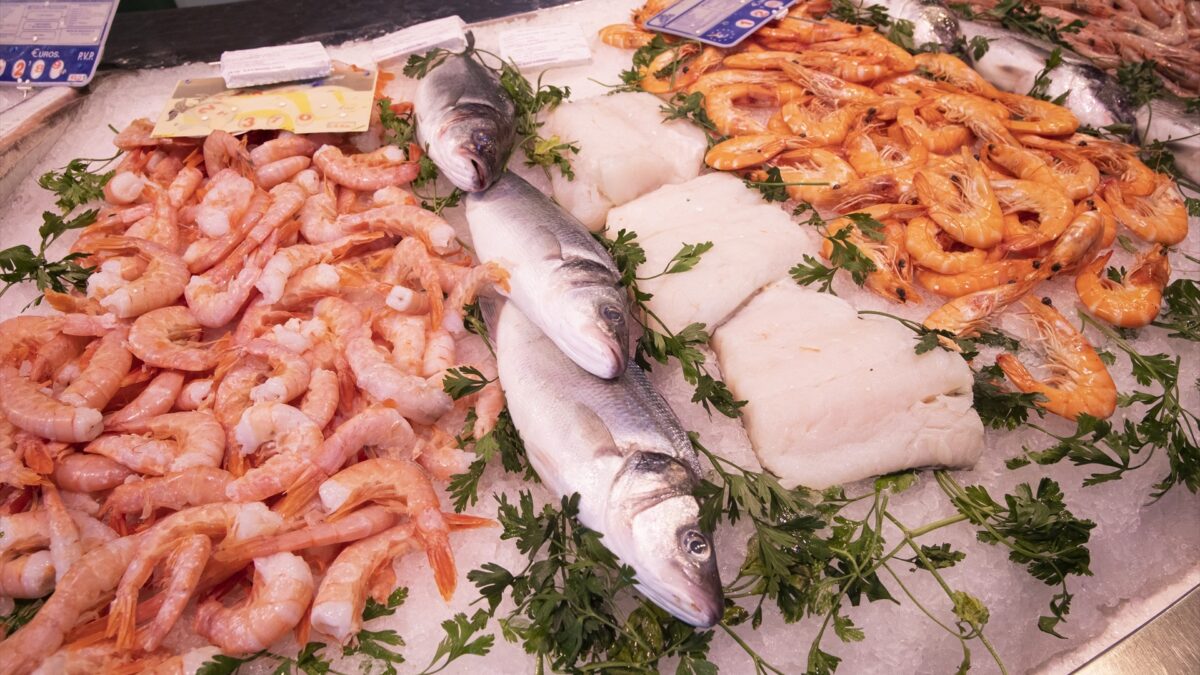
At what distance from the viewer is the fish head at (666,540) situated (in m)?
1.54

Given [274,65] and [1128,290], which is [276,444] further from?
[1128,290]

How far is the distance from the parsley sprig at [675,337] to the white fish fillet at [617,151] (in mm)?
283

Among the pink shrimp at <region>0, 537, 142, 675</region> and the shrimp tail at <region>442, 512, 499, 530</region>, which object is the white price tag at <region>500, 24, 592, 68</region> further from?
the pink shrimp at <region>0, 537, 142, 675</region>

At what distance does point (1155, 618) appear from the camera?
1938 millimetres

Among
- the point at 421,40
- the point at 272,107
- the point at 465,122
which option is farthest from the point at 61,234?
the point at 421,40

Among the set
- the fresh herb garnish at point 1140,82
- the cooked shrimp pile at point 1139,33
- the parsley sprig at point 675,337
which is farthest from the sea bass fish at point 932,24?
the parsley sprig at point 675,337

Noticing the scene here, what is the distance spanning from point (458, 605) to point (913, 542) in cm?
126

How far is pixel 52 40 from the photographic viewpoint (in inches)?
132

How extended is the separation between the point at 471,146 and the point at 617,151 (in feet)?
1.97

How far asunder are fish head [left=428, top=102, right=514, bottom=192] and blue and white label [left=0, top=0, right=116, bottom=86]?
2.00 meters

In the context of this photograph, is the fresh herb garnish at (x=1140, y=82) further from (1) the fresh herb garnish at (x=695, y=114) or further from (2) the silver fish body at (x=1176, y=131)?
(1) the fresh herb garnish at (x=695, y=114)

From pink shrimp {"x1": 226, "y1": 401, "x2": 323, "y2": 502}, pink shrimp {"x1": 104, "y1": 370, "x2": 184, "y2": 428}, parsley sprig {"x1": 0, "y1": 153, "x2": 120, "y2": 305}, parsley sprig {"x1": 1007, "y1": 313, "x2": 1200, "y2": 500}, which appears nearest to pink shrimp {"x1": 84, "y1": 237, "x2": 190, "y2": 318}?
parsley sprig {"x1": 0, "y1": 153, "x2": 120, "y2": 305}

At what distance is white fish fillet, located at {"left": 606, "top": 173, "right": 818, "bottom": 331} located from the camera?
7.59 ft

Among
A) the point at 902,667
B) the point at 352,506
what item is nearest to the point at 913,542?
the point at 902,667
